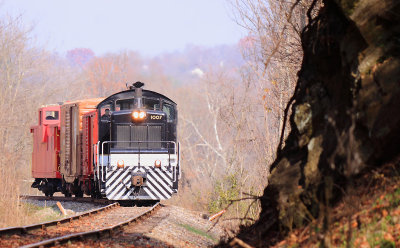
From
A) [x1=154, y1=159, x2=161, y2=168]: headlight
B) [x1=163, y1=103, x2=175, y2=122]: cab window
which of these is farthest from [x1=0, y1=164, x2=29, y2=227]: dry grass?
[x1=163, y1=103, x2=175, y2=122]: cab window

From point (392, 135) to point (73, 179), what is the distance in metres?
18.2

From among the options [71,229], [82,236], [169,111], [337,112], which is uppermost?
[169,111]

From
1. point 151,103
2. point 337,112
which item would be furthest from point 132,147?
point 337,112

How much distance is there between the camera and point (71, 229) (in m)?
14.1

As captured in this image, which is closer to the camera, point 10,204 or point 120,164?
point 10,204

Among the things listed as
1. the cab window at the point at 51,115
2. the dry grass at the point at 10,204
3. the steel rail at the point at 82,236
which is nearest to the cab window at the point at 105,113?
the dry grass at the point at 10,204

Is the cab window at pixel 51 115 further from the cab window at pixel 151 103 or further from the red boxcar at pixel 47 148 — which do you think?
the cab window at pixel 151 103

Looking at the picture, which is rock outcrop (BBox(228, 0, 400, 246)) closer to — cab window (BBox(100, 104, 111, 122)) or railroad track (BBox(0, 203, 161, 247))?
railroad track (BBox(0, 203, 161, 247))

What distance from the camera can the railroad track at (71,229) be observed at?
11.1 meters

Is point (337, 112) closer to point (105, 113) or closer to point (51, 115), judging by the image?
point (105, 113)

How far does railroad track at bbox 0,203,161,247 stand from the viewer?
11113mm

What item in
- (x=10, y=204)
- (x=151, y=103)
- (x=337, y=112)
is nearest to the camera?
(x=337, y=112)

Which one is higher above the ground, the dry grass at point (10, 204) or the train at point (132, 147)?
the train at point (132, 147)

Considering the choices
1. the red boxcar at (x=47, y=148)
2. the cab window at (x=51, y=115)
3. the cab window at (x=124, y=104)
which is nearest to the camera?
the cab window at (x=124, y=104)
